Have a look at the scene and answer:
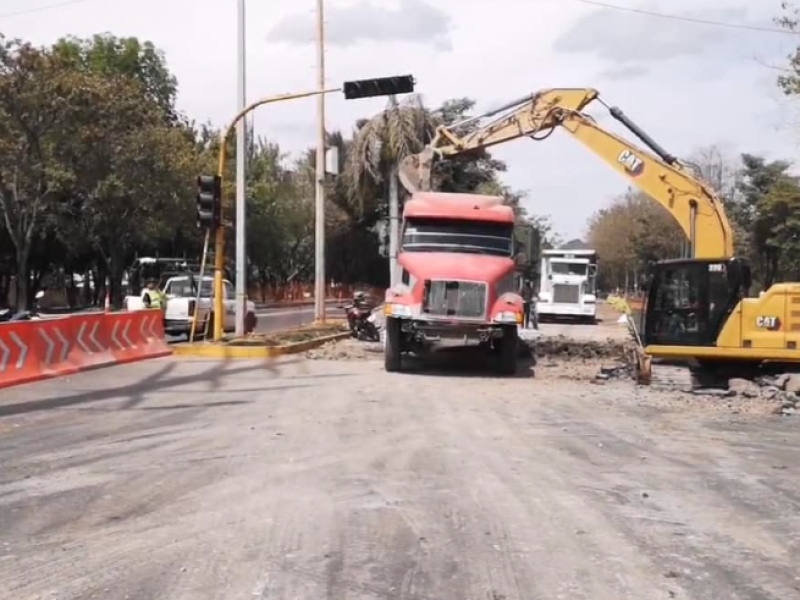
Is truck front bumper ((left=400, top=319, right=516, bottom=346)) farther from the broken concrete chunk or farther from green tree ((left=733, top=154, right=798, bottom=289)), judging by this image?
green tree ((left=733, top=154, right=798, bottom=289))

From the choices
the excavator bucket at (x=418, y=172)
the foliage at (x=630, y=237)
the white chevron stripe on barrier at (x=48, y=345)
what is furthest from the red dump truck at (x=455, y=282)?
the foliage at (x=630, y=237)

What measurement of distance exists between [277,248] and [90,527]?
6071cm

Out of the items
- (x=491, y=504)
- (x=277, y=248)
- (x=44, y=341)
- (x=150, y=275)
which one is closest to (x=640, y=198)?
(x=277, y=248)

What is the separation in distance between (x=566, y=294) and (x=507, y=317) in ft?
90.8

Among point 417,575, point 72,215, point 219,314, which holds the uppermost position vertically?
point 72,215

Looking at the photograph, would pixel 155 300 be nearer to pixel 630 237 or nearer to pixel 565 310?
pixel 565 310

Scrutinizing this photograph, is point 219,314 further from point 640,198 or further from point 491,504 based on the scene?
point 640,198

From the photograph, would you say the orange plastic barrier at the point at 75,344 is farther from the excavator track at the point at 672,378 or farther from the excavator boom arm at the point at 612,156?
the excavator track at the point at 672,378

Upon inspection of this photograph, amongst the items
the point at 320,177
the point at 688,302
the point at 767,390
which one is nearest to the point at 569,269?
the point at 320,177

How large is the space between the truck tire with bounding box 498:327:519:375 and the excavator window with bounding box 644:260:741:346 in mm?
2601

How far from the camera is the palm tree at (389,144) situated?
129ft

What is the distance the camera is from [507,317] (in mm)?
18938

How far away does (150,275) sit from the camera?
56.3 metres

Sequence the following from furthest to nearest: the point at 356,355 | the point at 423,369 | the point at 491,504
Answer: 1. the point at 356,355
2. the point at 423,369
3. the point at 491,504
